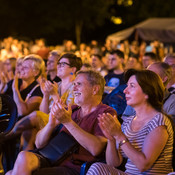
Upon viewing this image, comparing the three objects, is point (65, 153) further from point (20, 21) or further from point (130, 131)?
point (20, 21)

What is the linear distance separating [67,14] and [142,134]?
35.3 m

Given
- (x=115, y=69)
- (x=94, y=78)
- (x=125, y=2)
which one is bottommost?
(x=115, y=69)

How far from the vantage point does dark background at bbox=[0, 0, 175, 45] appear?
3688 centimetres

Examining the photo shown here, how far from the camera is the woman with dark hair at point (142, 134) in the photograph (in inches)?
119

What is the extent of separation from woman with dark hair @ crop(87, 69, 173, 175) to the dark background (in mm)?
33635

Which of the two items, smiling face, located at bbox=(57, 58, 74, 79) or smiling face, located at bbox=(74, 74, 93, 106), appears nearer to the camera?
smiling face, located at bbox=(74, 74, 93, 106)

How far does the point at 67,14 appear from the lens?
3759 cm

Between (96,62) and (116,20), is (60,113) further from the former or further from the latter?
(116,20)

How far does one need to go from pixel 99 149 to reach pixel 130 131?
0.45 meters

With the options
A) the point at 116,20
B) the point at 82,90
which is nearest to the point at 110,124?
the point at 82,90

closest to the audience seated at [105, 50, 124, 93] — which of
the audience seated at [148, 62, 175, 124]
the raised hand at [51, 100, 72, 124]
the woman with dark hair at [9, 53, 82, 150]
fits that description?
the woman with dark hair at [9, 53, 82, 150]

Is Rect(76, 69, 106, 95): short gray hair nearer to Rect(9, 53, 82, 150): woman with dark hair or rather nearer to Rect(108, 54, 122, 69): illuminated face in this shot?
Rect(9, 53, 82, 150): woman with dark hair

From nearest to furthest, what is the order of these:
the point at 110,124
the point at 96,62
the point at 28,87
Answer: the point at 110,124
the point at 28,87
the point at 96,62

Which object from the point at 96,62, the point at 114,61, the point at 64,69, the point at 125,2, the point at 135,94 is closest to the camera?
the point at 135,94
